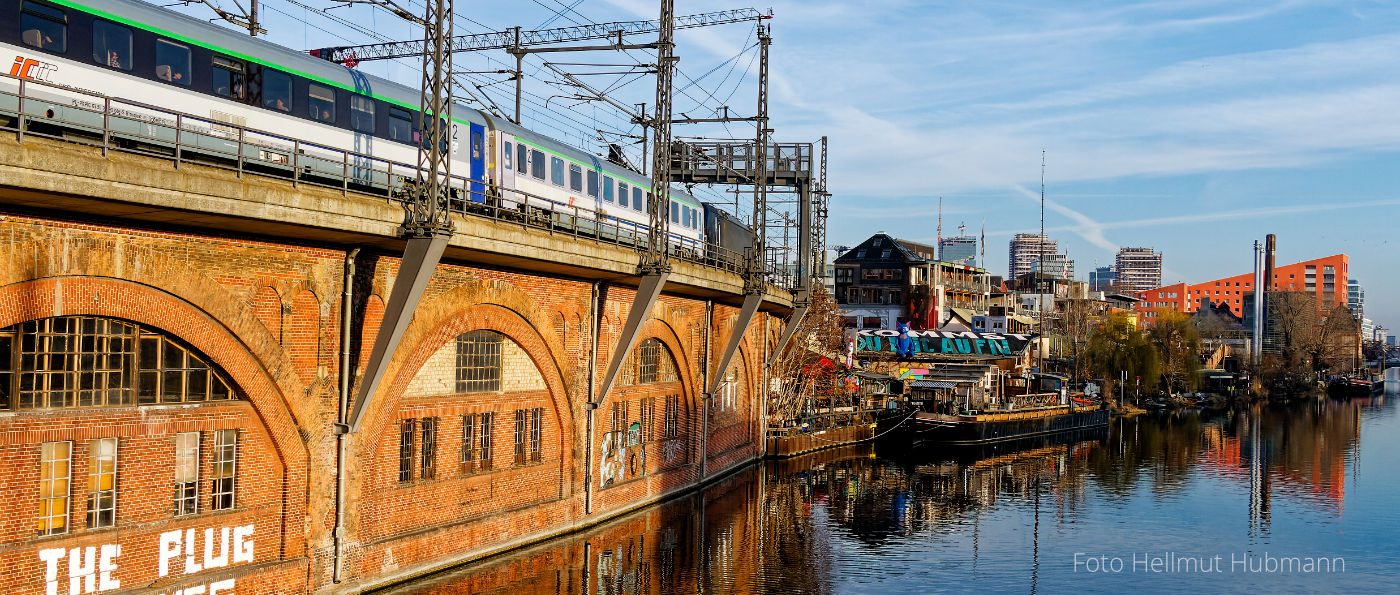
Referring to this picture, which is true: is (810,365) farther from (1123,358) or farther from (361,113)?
(1123,358)

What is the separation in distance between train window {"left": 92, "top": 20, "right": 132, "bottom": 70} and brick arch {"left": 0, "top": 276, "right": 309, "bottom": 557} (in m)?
5.11

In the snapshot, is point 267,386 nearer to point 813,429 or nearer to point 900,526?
point 900,526

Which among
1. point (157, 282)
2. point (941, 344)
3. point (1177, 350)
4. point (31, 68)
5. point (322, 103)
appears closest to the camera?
point (157, 282)

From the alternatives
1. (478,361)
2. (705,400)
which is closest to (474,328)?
(478,361)

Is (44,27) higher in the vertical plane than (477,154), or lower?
higher

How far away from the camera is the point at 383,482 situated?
2491 cm

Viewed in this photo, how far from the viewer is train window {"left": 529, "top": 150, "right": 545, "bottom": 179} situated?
3612 centimetres

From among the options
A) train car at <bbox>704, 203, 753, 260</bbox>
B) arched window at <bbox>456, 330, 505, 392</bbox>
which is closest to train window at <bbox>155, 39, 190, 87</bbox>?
arched window at <bbox>456, 330, 505, 392</bbox>

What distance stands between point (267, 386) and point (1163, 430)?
80.7 m

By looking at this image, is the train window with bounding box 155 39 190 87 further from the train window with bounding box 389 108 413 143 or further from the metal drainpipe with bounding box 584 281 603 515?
the metal drainpipe with bounding box 584 281 603 515

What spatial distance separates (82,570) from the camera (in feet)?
61.2

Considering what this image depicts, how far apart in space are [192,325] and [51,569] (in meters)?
4.72

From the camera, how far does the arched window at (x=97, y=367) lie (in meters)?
18.0

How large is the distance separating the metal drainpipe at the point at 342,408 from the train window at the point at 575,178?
53.8 feet
